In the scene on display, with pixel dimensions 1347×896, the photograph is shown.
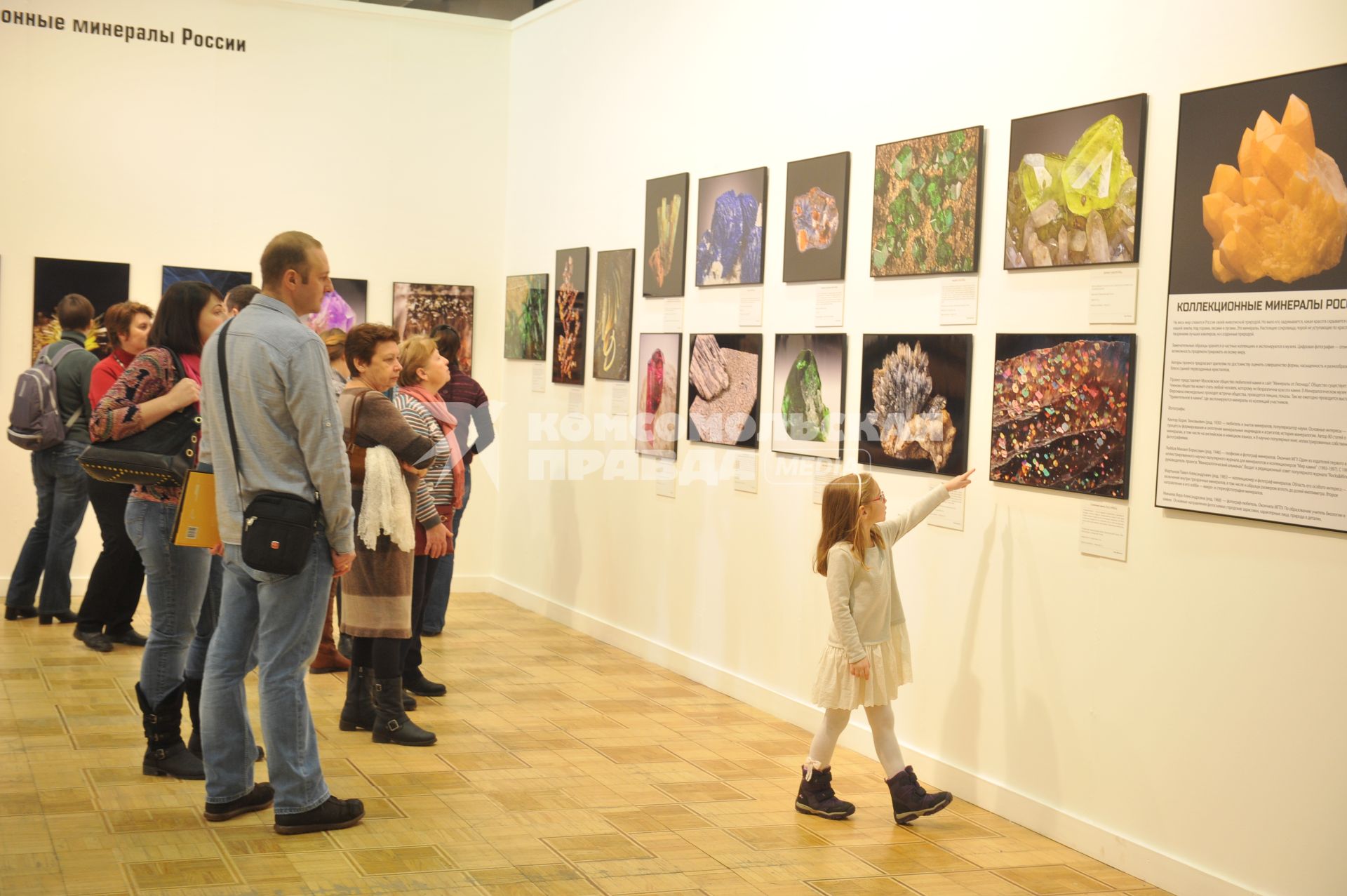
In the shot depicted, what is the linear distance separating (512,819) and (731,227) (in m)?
3.77

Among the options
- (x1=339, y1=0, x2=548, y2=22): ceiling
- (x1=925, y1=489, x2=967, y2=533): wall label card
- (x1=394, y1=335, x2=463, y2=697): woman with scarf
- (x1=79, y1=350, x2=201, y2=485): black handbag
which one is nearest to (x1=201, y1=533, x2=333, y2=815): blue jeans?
(x1=79, y1=350, x2=201, y2=485): black handbag

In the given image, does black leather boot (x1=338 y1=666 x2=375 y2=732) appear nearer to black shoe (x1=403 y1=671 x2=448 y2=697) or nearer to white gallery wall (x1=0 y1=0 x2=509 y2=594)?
black shoe (x1=403 y1=671 x2=448 y2=697)

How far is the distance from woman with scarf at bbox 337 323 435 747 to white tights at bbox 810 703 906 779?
1.90 m

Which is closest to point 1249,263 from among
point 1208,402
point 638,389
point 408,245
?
point 1208,402

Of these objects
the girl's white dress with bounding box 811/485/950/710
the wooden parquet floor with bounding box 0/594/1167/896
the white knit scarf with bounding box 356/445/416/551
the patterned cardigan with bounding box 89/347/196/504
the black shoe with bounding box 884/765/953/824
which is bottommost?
the wooden parquet floor with bounding box 0/594/1167/896

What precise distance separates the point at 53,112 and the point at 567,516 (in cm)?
480

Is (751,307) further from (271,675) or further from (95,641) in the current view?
(95,641)

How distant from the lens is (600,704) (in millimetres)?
7098

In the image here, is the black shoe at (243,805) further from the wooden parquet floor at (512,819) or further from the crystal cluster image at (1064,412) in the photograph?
the crystal cluster image at (1064,412)

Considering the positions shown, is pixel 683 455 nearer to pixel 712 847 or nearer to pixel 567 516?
pixel 567 516

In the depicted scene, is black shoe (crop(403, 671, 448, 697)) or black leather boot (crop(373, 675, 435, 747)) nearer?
black leather boot (crop(373, 675, 435, 747))

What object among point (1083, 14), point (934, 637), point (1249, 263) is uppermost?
point (1083, 14)

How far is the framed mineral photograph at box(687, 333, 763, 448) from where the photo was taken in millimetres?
7289

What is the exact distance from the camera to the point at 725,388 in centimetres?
755
